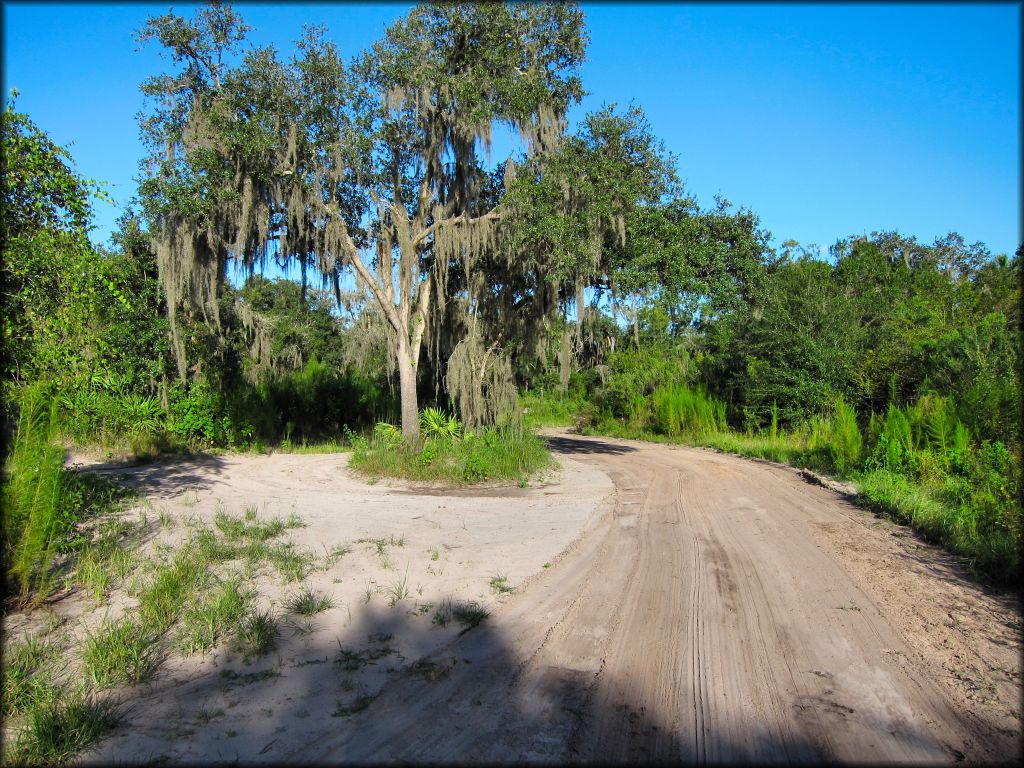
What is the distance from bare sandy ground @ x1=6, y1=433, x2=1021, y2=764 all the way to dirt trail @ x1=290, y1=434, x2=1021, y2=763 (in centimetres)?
2

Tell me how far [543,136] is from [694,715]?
11.7 metres

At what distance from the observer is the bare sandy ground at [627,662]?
9.84 ft

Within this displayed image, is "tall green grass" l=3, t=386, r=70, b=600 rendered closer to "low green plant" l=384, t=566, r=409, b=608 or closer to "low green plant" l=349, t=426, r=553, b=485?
"low green plant" l=384, t=566, r=409, b=608

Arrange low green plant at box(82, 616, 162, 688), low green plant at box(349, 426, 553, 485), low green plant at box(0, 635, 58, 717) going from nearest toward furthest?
low green plant at box(0, 635, 58, 717)
low green plant at box(82, 616, 162, 688)
low green plant at box(349, 426, 553, 485)

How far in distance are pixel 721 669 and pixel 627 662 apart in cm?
58

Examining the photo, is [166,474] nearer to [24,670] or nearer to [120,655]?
[24,670]

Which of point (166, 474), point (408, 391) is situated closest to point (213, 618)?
point (166, 474)

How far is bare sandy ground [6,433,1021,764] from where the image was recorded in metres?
3.00

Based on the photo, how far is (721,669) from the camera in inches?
149

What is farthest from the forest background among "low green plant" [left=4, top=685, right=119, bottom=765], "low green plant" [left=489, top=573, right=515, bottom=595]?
"low green plant" [left=4, top=685, right=119, bottom=765]

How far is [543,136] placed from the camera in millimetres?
12602

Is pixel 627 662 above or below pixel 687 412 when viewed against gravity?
below

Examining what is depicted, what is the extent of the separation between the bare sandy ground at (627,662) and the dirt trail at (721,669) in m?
0.02

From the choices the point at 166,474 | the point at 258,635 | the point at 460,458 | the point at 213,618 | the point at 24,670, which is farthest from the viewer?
the point at 460,458
